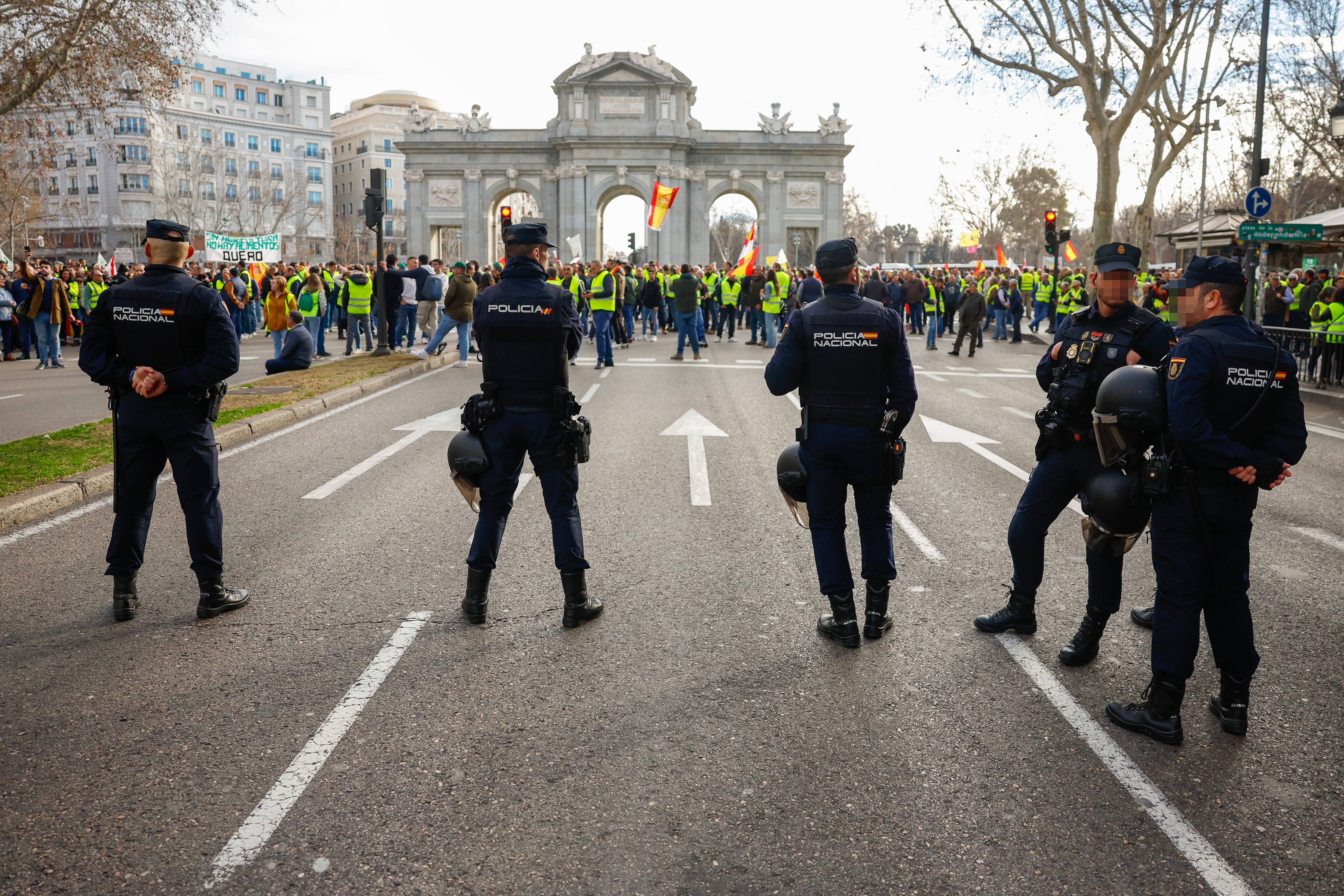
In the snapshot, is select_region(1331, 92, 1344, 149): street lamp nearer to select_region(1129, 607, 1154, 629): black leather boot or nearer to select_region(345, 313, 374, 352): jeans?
select_region(1129, 607, 1154, 629): black leather boot

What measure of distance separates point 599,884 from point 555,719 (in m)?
1.14

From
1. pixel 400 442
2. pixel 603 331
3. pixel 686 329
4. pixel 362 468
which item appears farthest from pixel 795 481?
pixel 686 329

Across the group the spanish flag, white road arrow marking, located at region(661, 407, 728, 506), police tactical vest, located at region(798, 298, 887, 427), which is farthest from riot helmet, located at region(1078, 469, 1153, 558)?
the spanish flag

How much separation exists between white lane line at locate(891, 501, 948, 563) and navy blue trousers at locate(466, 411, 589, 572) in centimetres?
200

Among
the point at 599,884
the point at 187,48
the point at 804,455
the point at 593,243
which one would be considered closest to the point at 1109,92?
the point at 187,48

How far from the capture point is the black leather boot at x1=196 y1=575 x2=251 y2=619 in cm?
527

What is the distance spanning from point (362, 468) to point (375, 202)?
1148 cm

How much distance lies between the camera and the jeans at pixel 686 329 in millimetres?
21594

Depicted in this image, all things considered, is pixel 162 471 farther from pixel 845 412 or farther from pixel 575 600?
pixel 845 412

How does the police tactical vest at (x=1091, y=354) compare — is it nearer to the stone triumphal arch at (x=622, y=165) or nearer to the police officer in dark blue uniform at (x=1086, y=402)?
the police officer in dark blue uniform at (x=1086, y=402)

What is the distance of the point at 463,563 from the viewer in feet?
20.7

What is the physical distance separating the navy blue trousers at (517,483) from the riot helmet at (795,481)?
3.37 ft

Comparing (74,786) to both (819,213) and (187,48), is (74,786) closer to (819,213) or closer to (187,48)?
(187,48)

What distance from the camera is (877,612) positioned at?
5.16 metres
